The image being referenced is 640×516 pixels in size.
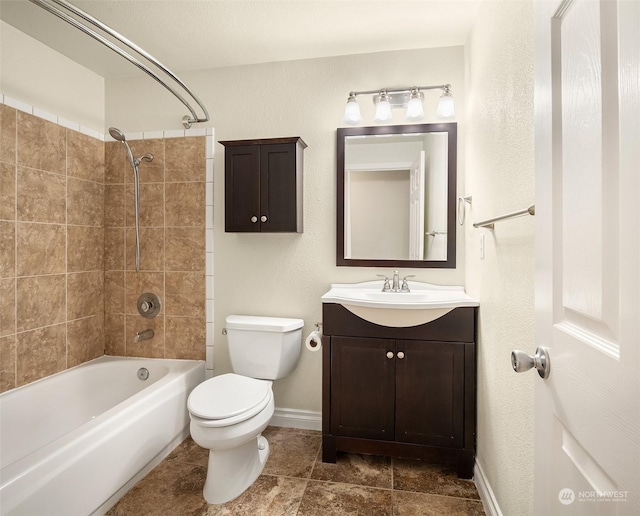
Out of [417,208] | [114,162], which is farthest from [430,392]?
[114,162]

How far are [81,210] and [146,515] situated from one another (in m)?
1.85

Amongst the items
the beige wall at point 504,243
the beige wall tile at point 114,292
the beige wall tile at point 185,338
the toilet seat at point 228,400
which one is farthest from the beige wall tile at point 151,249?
the beige wall at point 504,243

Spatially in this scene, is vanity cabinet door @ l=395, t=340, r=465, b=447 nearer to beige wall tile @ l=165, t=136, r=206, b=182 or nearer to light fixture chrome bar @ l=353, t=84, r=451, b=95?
light fixture chrome bar @ l=353, t=84, r=451, b=95

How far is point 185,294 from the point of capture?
2402 mm

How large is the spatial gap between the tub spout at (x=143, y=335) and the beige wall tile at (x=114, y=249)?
49 centimetres

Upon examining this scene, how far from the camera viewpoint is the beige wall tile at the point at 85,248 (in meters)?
2.23

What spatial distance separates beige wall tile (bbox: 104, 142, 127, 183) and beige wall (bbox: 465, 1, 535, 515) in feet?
7.66

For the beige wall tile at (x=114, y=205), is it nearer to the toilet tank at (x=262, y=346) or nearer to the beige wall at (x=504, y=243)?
the toilet tank at (x=262, y=346)

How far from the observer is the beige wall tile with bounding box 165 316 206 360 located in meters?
2.39

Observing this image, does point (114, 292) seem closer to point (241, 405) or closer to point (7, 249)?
point (7, 249)

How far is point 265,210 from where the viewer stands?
7.00 feet

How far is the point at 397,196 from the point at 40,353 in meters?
2.34

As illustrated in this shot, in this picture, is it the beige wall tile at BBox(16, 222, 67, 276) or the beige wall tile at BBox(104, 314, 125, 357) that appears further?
the beige wall tile at BBox(104, 314, 125, 357)
